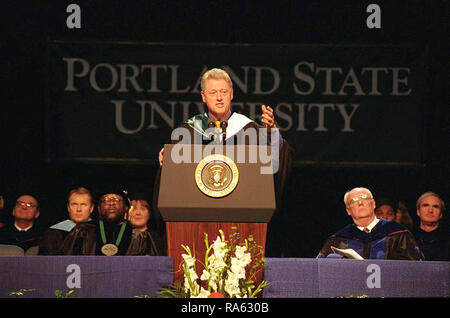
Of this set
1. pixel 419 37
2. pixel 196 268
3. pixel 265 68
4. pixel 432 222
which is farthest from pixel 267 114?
pixel 419 37

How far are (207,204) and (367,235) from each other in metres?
2.15

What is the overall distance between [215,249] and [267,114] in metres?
1.03

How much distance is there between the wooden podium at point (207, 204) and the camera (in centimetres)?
477

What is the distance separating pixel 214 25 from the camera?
8.53 m

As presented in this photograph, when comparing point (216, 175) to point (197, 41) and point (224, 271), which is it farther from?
point (197, 41)

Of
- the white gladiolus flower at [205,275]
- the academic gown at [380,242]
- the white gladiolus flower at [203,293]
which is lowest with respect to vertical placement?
the white gladiolus flower at [203,293]

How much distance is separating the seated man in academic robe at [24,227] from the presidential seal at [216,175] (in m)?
3.19

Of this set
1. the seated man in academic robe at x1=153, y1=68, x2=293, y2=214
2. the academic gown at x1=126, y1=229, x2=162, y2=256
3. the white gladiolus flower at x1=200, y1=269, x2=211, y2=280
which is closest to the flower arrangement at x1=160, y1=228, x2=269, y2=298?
the white gladiolus flower at x1=200, y1=269, x2=211, y2=280

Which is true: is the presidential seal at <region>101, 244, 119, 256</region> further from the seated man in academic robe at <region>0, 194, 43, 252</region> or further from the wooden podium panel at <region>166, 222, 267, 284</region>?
the wooden podium panel at <region>166, 222, 267, 284</region>

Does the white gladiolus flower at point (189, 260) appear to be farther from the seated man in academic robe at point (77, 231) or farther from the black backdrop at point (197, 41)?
the black backdrop at point (197, 41)

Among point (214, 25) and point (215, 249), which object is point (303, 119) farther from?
point (215, 249)

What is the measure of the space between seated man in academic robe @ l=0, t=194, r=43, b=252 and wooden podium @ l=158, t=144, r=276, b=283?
3.11 m

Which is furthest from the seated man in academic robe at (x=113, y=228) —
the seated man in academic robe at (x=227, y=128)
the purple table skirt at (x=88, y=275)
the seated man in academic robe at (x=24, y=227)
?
the purple table skirt at (x=88, y=275)

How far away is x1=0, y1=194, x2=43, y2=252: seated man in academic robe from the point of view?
300 inches
